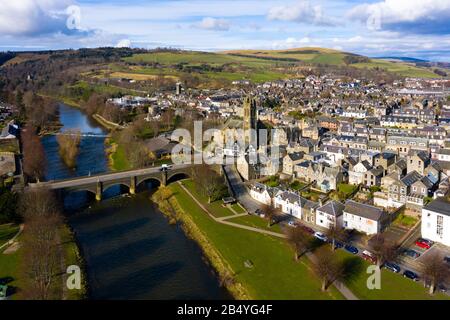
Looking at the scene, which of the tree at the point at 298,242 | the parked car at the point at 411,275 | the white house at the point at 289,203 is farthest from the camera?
the white house at the point at 289,203

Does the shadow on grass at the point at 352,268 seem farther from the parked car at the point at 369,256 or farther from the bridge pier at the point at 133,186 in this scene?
the bridge pier at the point at 133,186

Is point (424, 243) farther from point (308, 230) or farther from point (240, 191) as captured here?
point (240, 191)

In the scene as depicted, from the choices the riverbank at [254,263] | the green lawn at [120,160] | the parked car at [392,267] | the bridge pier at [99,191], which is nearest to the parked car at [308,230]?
the riverbank at [254,263]

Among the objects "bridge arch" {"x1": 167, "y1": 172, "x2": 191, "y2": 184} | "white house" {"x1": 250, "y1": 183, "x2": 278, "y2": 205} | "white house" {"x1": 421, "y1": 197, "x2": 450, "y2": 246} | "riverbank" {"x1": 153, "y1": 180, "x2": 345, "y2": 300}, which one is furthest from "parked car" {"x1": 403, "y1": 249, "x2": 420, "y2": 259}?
"bridge arch" {"x1": 167, "y1": 172, "x2": 191, "y2": 184}

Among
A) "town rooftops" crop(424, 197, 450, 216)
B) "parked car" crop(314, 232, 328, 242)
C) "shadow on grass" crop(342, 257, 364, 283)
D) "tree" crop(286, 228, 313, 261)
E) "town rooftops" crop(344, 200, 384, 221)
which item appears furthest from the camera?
"town rooftops" crop(344, 200, 384, 221)

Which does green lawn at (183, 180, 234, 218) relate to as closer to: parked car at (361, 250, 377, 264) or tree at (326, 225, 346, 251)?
tree at (326, 225, 346, 251)

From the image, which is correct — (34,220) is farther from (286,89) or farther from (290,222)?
(286,89)
